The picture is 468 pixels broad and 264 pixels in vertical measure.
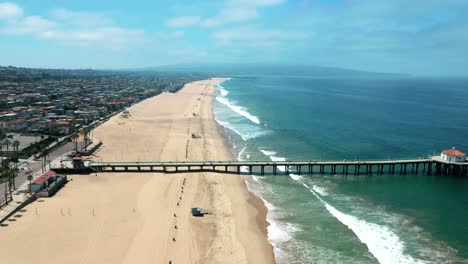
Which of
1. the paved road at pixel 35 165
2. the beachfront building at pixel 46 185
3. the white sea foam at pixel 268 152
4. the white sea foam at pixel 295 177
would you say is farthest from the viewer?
the white sea foam at pixel 268 152

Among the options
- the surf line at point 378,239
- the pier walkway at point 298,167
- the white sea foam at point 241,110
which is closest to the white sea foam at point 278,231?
the surf line at point 378,239

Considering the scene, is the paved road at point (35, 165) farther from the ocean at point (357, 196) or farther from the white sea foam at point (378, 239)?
the white sea foam at point (378, 239)

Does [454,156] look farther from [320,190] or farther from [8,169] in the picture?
[8,169]

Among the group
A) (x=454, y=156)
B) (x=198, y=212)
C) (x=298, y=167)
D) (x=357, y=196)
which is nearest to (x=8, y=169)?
(x=198, y=212)

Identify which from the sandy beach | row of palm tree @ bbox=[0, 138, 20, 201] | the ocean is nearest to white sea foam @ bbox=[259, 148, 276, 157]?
the ocean

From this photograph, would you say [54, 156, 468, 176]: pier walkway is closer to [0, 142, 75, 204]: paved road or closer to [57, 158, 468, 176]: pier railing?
[57, 158, 468, 176]: pier railing

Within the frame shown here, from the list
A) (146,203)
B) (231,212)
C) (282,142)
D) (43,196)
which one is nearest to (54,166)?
(43,196)

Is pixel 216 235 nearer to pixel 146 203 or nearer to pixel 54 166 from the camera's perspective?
pixel 146 203
